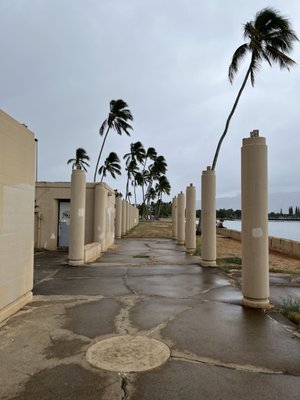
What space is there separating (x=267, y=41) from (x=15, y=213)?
21.3 meters

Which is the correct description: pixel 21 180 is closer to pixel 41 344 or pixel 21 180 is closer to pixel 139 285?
pixel 41 344

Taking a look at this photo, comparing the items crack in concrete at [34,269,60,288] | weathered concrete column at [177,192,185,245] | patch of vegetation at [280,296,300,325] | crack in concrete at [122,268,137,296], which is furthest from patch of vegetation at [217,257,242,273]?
weathered concrete column at [177,192,185,245]

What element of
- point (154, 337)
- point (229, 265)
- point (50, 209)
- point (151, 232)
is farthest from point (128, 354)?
point (151, 232)

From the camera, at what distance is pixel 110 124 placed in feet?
116

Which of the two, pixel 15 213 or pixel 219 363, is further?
pixel 15 213

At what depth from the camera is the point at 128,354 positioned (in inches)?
167

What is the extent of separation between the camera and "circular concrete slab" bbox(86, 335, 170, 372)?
3.91 m

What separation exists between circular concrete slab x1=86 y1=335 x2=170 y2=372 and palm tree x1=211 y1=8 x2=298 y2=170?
69.0ft

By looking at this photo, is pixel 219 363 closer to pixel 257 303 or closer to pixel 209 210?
pixel 257 303

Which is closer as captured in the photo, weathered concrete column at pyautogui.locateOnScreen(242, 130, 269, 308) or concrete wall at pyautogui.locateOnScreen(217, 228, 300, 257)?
weathered concrete column at pyautogui.locateOnScreen(242, 130, 269, 308)

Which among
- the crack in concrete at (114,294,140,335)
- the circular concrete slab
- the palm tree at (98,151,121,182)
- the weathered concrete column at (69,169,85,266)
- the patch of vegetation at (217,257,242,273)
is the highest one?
the palm tree at (98,151,121,182)

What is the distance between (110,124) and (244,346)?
3278 cm

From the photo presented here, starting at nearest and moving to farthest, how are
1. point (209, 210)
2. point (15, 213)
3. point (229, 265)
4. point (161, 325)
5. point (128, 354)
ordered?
1. point (128, 354)
2. point (161, 325)
3. point (15, 213)
4. point (209, 210)
5. point (229, 265)

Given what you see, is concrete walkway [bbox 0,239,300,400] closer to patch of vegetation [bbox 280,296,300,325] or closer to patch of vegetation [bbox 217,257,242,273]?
patch of vegetation [bbox 280,296,300,325]
